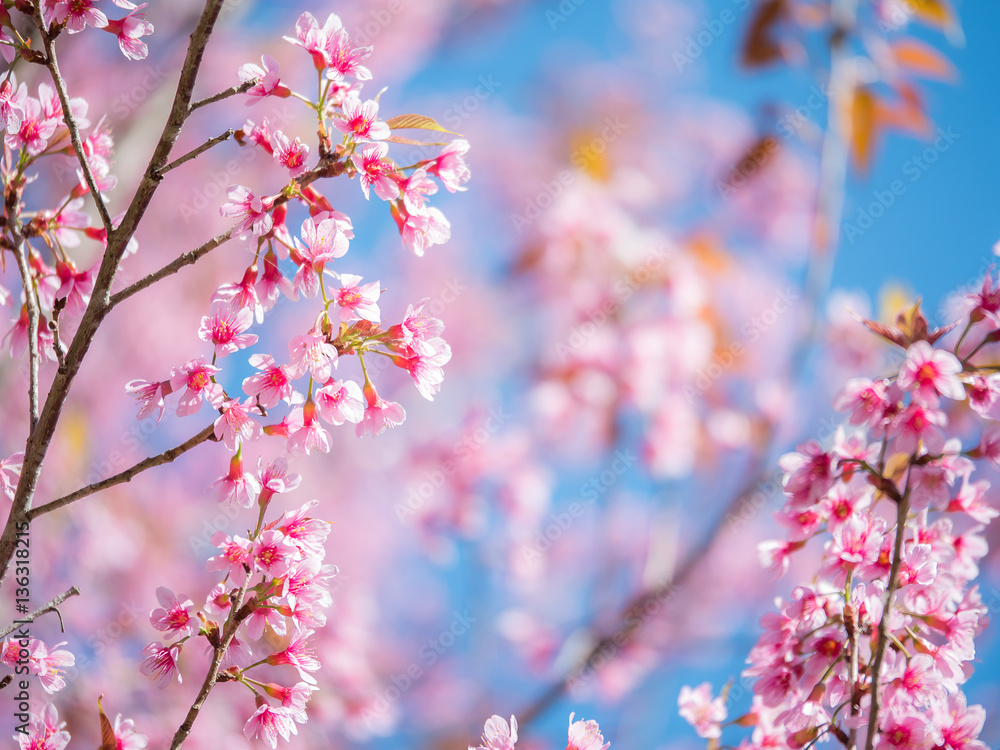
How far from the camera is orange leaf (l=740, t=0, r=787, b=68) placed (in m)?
1.14

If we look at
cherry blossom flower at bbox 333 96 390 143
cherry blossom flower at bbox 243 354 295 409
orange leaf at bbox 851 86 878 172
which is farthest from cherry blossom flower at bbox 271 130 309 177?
orange leaf at bbox 851 86 878 172

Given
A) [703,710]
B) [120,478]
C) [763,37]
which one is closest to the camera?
[120,478]

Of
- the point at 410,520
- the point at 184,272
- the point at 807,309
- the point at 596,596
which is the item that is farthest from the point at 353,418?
the point at 184,272

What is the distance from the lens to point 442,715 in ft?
Answer: 9.19

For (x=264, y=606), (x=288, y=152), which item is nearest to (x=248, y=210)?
(x=288, y=152)

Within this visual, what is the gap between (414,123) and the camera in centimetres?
A: 50

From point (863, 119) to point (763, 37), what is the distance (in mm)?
224

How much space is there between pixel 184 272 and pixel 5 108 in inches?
112

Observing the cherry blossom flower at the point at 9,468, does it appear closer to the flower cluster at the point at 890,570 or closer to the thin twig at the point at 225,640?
the thin twig at the point at 225,640

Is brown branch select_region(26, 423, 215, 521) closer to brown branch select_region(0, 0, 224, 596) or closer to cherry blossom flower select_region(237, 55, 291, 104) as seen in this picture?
brown branch select_region(0, 0, 224, 596)

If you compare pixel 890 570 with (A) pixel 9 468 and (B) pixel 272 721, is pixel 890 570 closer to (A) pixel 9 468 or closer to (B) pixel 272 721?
(B) pixel 272 721

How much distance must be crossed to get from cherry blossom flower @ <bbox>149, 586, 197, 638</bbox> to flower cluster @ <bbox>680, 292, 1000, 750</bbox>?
1.38ft

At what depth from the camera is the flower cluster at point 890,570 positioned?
1.68 ft

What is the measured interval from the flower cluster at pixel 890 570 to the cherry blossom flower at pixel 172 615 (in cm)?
42
